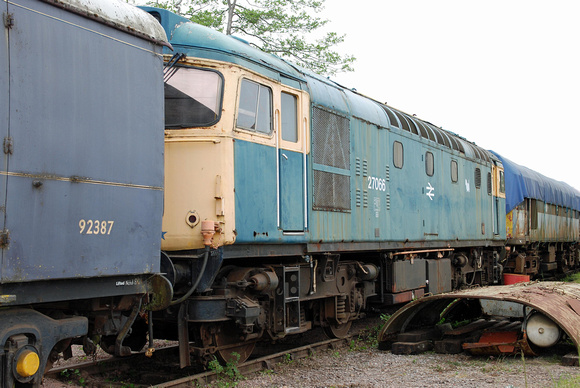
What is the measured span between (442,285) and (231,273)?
23.2 ft

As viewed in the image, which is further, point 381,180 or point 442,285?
point 442,285

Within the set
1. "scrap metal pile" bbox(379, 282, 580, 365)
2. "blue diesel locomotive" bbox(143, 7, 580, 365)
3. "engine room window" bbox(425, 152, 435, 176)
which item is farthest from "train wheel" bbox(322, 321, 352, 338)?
"engine room window" bbox(425, 152, 435, 176)

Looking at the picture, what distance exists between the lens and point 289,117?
7527 millimetres

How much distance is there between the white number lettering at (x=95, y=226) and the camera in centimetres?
436

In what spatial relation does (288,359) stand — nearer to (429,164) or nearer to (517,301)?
(517,301)

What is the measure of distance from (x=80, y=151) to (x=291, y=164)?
3.42 m

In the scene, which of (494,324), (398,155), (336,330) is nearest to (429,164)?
(398,155)

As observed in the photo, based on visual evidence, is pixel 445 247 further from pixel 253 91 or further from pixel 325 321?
pixel 253 91

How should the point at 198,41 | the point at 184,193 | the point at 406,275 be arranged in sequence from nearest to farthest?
the point at 184,193
the point at 198,41
the point at 406,275

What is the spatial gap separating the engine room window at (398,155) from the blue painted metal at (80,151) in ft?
20.4

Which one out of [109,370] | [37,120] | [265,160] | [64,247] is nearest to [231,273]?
[265,160]

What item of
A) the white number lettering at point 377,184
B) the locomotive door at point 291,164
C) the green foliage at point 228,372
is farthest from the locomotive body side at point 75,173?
the white number lettering at point 377,184

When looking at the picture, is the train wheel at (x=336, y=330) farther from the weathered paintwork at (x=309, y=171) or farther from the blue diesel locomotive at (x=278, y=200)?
the weathered paintwork at (x=309, y=171)

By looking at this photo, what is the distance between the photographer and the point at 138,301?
16.8ft
